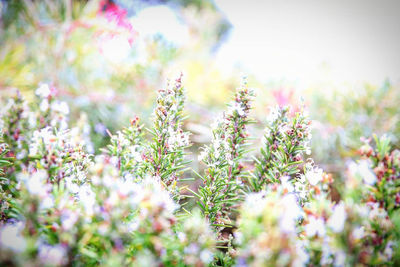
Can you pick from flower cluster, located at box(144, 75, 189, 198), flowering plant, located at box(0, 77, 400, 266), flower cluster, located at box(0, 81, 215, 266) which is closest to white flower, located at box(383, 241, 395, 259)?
flowering plant, located at box(0, 77, 400, 266)

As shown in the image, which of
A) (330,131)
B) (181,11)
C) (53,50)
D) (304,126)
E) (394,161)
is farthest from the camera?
(181,11)

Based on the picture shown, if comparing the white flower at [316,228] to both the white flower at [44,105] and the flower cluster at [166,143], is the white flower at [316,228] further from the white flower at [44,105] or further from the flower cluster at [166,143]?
the white flower at [44,105]

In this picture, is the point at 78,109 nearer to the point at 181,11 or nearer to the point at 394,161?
the point at 394,161

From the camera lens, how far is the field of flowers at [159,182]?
20.9 inches

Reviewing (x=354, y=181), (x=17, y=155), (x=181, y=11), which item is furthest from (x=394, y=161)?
(x=181, y=11)

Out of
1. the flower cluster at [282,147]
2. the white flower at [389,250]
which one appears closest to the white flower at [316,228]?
the white flower at [389,250]

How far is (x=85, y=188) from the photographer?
0.70 metres

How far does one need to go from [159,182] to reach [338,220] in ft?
1.75

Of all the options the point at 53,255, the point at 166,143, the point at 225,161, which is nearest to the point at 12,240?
the point at 53,255

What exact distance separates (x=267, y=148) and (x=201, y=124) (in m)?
1.37

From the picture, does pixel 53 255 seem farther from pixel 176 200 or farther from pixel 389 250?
pixel 389 250

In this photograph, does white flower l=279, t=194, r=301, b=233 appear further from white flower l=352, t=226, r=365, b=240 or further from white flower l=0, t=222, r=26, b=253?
white flower l=0, t=222, r=26, b=253

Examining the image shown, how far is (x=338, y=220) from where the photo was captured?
0.53 m

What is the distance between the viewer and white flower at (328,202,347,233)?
525mm
